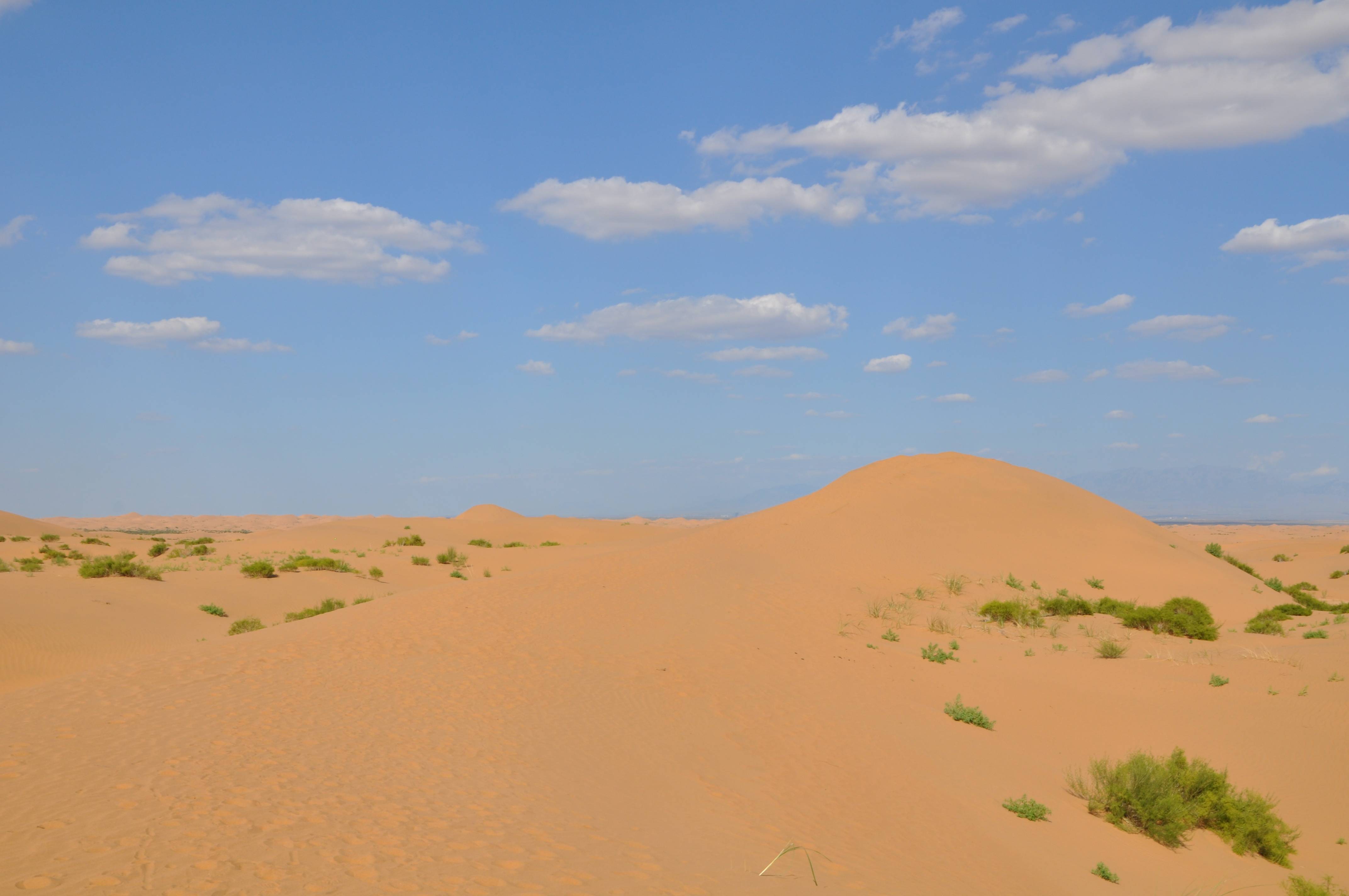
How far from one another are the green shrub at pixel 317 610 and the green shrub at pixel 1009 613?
1732 centimetres

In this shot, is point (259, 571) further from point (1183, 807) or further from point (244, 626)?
point (1183, 807)

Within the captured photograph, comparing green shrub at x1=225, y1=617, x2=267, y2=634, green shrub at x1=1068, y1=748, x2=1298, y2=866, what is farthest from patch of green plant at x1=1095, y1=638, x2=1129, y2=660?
green shrub at x1=225, y1=617, x2=267, y2=634

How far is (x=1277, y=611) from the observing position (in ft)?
78.0

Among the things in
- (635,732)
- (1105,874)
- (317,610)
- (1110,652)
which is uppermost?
(317,610)

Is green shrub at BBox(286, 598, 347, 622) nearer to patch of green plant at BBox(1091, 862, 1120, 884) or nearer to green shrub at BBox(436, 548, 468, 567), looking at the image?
green shrub at BBox(436, 548, 468, 567)

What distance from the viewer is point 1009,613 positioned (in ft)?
72.8

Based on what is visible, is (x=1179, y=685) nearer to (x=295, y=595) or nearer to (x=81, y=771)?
(x=81, y=771)

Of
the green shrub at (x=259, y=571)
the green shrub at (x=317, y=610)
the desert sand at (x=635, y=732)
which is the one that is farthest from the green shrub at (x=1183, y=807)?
the green shrub at (x=259, y=571)

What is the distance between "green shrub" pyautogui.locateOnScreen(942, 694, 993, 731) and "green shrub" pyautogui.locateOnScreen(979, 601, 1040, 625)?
8.31 m

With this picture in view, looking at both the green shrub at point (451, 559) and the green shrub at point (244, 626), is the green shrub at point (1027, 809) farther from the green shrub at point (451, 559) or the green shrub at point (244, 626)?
the green shrub at point (451, 559)

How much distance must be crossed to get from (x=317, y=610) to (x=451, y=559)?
600 inches

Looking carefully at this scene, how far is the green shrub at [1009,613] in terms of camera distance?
21906mm

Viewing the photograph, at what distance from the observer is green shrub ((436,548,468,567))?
36750mm

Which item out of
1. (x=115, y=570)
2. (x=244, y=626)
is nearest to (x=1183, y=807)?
(x=244, y=626)
